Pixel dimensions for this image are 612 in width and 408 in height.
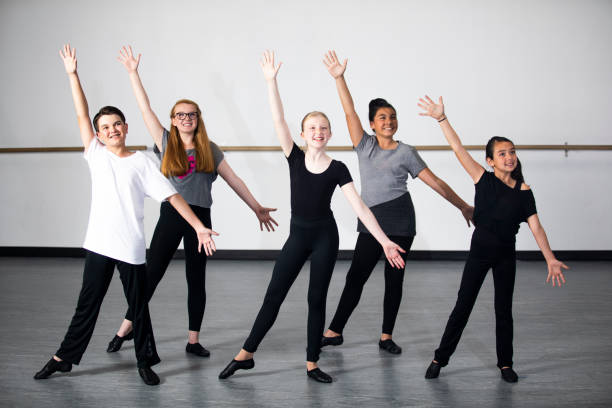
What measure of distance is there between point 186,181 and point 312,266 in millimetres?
734

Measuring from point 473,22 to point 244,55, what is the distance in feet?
7.28

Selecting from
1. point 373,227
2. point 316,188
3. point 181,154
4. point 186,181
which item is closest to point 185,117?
point 181,154

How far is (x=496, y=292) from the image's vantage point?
2168mm

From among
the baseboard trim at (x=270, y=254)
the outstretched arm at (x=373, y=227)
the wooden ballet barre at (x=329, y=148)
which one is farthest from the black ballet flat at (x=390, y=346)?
the wooden ballet barre at (x=329, y=148)

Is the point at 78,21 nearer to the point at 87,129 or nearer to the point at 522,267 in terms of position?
the point at 87,129

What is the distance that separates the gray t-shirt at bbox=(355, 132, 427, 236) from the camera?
2512 millimetres

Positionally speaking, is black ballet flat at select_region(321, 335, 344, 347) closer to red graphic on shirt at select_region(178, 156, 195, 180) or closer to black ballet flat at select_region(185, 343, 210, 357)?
black ballet flat at select_region(185, 343, 210, 357)

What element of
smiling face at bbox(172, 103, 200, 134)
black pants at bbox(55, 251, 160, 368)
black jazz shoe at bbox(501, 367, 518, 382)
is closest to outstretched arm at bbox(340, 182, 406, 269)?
black jazz shoe at bbox(501, 367, 518, 382)

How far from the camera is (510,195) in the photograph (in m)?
2.13

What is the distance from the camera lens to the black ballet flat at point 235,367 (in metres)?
2.16

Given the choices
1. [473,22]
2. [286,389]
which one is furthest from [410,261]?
[286,389]

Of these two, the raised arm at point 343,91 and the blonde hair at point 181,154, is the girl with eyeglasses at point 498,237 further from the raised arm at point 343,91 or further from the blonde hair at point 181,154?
the blonde hair at point 181,154

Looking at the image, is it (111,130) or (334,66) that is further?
(334,66)

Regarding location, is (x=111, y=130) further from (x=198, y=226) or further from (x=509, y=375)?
(x=509, y=375)
